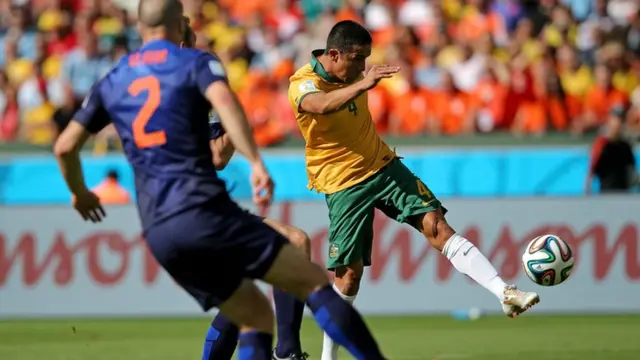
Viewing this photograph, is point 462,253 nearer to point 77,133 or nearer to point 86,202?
point 86,202

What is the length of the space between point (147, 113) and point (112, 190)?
1074 centimetres

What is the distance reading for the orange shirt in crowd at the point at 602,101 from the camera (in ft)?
58.9

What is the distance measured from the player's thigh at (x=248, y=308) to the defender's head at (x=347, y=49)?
287 cm

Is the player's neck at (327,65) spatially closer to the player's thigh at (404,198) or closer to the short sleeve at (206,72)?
the player's thigh at (404,198)

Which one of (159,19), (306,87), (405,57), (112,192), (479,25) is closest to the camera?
(159,19)

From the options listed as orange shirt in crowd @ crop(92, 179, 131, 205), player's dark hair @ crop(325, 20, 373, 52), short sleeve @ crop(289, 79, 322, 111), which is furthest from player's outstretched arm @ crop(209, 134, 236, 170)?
orange shirt in crowd @ crop(92, 179, 131, 205)

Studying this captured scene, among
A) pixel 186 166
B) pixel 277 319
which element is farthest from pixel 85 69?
pixel 186 166

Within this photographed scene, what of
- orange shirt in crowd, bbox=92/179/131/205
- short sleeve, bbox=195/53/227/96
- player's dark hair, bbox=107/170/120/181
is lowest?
orange shirt in crowd, bbox=92/179/131/205

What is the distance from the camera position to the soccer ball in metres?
9.38

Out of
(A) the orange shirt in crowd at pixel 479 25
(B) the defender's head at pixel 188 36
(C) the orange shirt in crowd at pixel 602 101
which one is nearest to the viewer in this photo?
(B) the defender's head at pixel 188 36

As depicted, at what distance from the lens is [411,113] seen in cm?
1792

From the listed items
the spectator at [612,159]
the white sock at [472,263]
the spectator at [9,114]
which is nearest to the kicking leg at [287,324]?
the white sock at [472,263]

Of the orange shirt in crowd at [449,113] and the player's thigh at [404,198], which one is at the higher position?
the player's thigh at [404,198]

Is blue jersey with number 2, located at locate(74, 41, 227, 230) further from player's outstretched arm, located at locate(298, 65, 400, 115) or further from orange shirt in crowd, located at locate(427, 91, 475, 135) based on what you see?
orange shirt in crowd, located at locate(427, 91, 475, 135)
